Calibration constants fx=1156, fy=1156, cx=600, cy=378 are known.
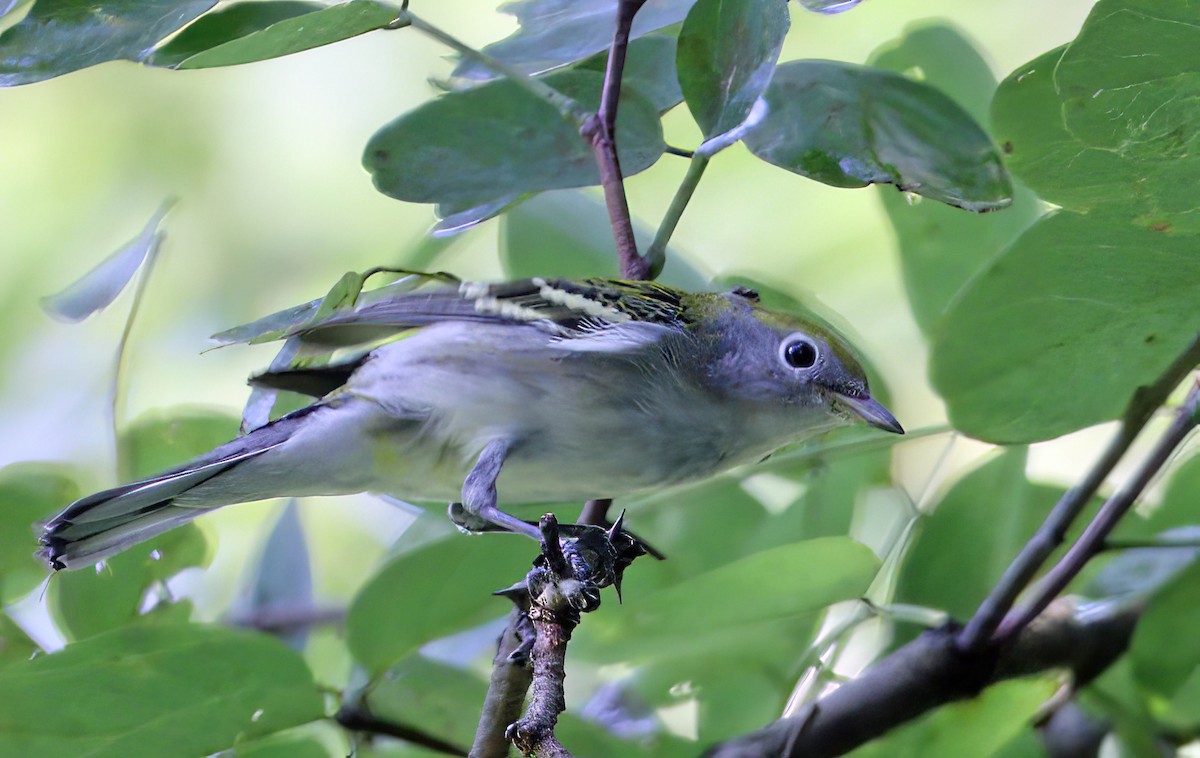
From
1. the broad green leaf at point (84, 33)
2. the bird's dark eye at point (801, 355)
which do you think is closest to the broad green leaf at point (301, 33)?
the broad green leaf at point (84, 33)

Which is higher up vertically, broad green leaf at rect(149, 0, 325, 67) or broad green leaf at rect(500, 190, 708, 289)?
broad green leaf at rect(149, 0, 325, 67)

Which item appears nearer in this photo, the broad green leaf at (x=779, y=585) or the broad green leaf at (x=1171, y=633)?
the broad green leaf at (x=779, y=585)

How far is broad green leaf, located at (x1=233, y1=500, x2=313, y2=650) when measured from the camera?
1.34 meters

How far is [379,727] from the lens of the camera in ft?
3.66

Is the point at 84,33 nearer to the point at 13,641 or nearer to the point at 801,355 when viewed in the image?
the point at 13,641

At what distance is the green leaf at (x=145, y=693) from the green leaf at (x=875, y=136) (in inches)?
25.2

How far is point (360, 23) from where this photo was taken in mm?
872

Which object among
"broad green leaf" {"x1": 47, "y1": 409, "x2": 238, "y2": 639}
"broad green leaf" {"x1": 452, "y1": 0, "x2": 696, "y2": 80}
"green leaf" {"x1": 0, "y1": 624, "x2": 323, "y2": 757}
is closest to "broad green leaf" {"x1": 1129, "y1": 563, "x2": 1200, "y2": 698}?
"broad green leaf" {"x1": 452, "y1": 0, "x2": 696, "y2": 80}

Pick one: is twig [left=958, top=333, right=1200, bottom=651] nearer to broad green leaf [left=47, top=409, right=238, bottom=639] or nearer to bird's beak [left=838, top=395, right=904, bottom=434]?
bird's beak [left=838, top=395, right=904, bottom=434]

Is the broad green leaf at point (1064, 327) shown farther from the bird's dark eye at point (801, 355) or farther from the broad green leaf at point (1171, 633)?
the broad green leaf at point (1171, 633)

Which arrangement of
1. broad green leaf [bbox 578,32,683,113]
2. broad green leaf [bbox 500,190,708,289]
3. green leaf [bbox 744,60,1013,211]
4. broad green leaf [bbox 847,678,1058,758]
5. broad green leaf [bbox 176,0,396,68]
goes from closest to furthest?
broad green leaf [bbox 176,0,396,68] < green leaf [bbox 744,60,1013,211] < broad green leaf [bbox 847,678,1058,758] < broad green leaf [bbox 578,32,683,113] < broad green leaf [bbox 500,190,708,289]

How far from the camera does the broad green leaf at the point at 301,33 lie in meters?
0.83

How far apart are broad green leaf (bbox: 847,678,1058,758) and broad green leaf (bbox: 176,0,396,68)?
0.81m

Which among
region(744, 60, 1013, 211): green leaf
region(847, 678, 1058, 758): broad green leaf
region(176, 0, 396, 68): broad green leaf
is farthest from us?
region(847, 678, 1058, 758): broad green leaf
